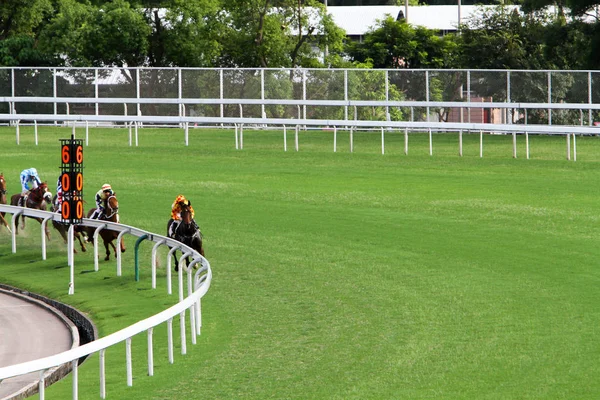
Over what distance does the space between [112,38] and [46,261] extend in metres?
26.9

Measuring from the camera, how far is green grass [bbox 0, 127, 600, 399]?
1020cm

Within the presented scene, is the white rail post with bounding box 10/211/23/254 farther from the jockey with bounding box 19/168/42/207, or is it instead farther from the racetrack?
the racetrack

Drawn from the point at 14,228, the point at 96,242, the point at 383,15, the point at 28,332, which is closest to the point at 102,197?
the point at 96,242

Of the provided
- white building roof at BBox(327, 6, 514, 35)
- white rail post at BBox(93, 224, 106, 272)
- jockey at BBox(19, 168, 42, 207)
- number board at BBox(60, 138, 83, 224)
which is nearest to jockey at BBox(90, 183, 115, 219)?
white rail post at BBox(93, 224, 106, 272)

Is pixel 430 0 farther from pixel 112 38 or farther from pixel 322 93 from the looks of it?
pixel 322 93

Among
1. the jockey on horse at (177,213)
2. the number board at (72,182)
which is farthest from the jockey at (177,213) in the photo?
the number board at (72,182)

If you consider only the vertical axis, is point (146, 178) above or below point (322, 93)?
below

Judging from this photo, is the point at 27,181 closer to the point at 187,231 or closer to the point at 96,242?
the point at 96,242

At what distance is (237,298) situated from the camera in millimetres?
14156

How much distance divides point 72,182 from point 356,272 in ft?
13.2

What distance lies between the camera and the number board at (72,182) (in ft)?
47.8

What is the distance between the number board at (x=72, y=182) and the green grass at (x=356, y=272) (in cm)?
123

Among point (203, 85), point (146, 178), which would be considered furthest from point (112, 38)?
point (146, 178)

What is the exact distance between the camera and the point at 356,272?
610 inches
